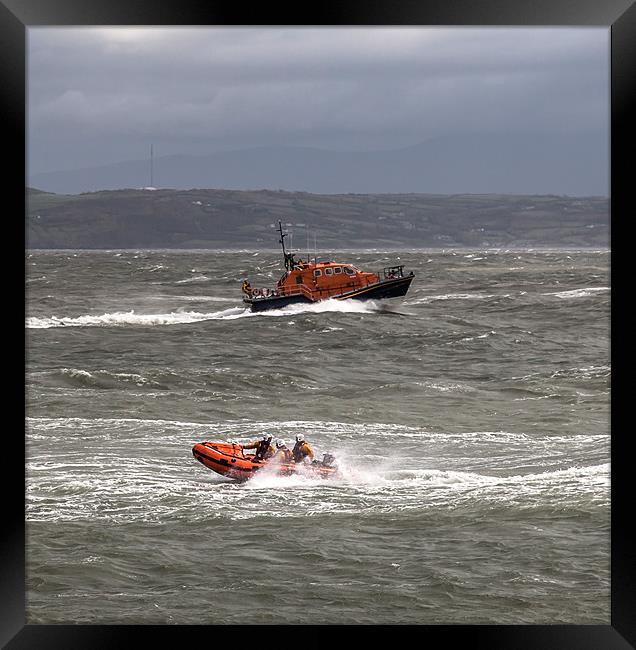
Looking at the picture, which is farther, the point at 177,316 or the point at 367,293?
the point at 177,316

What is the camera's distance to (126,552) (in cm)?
940

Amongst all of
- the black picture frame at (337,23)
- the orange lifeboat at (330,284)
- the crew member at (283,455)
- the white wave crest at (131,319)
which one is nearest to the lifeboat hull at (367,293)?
the orange lifeboat at (330,284)

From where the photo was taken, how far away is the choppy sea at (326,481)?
328 inches

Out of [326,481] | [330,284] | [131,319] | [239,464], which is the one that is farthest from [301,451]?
[131,319]

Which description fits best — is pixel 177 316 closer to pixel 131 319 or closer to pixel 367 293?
pixel 131 319

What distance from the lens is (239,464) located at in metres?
11.7

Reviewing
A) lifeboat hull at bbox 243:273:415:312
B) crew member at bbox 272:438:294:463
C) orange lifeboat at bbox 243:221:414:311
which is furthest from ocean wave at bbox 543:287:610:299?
crew member at bbox 272:438:294:463

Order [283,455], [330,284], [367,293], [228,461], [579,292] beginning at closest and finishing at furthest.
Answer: [283,455]
[228,461]
[330,284]
[367,293]
[579,292]

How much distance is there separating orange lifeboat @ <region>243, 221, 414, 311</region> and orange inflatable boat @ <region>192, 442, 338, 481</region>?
1889cm

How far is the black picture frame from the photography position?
156 inches

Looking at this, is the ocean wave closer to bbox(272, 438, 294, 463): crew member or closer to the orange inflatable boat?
the orange inflatable boat

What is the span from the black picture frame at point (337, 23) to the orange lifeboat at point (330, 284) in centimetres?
2657

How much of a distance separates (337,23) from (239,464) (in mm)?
8137
